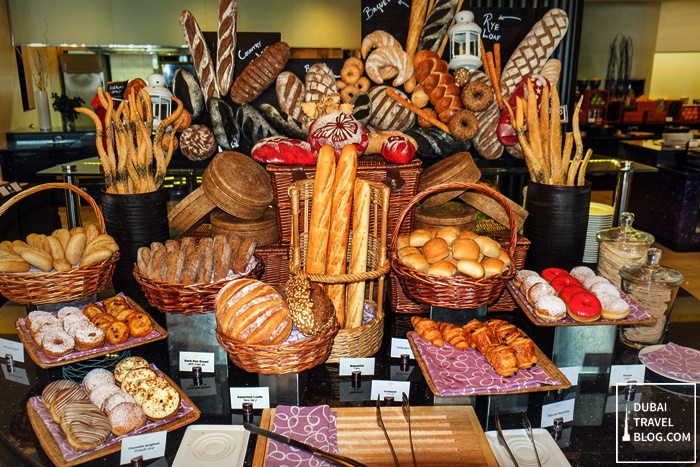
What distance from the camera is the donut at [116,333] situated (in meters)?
1.75

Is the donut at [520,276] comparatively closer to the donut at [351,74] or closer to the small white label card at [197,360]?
the small white label card at [197,360]

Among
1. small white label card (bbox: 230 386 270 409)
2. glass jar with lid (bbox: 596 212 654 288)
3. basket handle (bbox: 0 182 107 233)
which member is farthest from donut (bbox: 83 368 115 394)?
glass jar with lid (bbox: 596 212 654 288)

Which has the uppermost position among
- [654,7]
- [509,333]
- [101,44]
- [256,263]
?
[654,7]

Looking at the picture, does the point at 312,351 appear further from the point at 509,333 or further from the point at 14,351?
the point at 14,351

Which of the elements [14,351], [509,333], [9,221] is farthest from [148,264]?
[9,221]

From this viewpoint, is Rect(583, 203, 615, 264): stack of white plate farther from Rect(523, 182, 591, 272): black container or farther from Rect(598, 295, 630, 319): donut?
Rect(598, 295, 630, 319): donut

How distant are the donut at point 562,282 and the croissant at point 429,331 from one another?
467 millimetres

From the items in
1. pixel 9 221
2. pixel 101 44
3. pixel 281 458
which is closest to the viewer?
pixel 281 458

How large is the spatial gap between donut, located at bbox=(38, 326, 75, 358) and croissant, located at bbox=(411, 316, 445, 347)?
1129mm

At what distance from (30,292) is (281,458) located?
43.7 inches

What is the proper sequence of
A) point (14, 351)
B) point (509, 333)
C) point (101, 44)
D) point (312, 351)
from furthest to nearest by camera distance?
point (101, 44) < point (14, 351) < point (509, 333) < point (312, 351)

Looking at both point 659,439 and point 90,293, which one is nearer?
point 659,439

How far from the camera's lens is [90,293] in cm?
197

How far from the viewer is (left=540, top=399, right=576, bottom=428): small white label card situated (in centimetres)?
163
